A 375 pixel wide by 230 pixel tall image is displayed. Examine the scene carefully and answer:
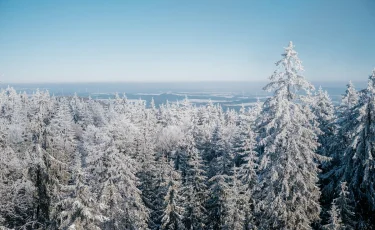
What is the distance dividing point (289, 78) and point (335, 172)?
35.9 ft

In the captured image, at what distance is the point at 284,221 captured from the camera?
17781mm

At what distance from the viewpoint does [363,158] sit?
21281 mm

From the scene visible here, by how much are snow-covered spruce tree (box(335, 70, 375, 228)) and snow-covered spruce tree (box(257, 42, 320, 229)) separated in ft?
17.6

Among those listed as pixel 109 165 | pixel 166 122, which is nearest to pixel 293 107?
pixel 109 165

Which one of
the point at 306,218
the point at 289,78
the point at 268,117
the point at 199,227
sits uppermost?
the point at 289,78

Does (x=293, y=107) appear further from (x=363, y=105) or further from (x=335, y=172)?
(x=335, y=172)

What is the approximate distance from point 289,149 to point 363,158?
805 cm

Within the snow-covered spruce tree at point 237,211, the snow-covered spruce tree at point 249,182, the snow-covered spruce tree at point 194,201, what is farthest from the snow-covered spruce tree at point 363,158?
the snow-covered spruce tree at point 194,201

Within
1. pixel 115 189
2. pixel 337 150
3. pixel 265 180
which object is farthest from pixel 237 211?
pixel 115 189

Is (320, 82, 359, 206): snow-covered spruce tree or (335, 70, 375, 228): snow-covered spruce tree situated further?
(320, 82, 359, 206): snow-covered spruce tree

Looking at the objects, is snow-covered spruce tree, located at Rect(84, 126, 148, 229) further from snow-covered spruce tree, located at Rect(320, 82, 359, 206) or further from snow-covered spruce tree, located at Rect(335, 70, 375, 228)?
snow-covered spruce tree, located at Rect(335, 70, 375, 228)

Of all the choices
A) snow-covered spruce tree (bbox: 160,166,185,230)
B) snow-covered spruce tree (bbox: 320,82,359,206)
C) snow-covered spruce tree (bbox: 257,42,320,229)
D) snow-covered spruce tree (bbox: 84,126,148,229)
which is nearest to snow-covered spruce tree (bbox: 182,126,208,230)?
snow-covered spruce tree (bbox: 160,166,185,230)

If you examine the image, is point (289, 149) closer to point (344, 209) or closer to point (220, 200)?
point (344, 209)

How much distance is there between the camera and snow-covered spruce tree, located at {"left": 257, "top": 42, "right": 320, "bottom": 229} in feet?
55.0
